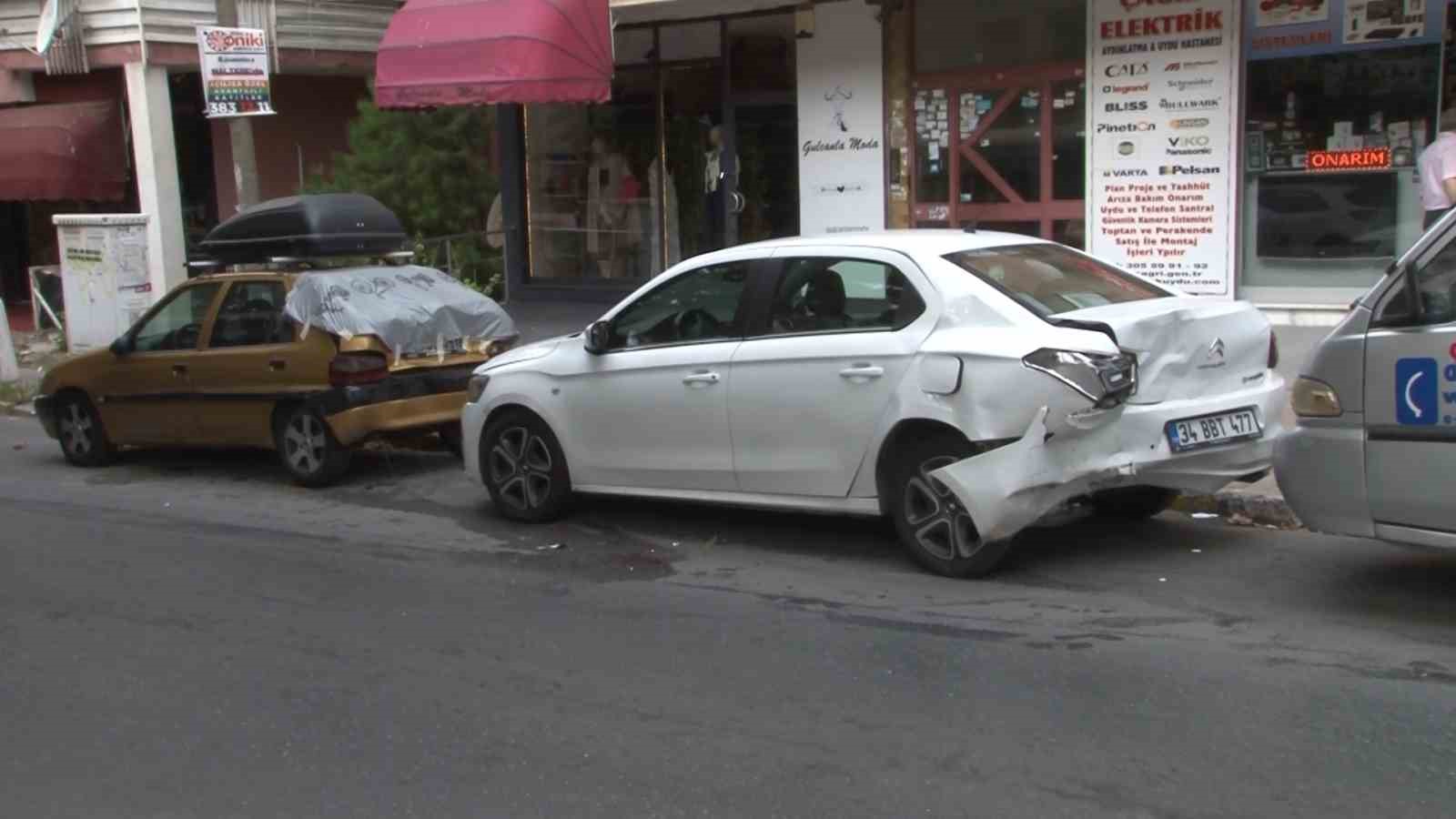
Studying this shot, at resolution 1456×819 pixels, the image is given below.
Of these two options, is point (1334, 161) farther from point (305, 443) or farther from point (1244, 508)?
point (305, 443)

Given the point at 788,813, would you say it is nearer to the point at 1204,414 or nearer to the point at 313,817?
the point at 313,817

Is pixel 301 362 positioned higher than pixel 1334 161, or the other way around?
pixel 1334 161

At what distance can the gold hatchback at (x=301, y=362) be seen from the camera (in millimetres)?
9812

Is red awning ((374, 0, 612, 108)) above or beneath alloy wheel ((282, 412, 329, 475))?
above

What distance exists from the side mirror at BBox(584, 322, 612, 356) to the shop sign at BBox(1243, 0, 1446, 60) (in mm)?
7128

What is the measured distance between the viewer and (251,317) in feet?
33.9

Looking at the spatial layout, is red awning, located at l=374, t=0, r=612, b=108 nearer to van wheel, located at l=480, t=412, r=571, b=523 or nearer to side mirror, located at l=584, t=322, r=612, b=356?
van wheel, located at l=480, t=412, r=571, b=523

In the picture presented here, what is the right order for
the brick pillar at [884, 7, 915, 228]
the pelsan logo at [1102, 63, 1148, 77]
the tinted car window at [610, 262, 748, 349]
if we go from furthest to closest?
the brick pillar at [884, 7, 915, 228] < the pelsan logo at [1102, 63, 1148, 77] < the tinted car window at [610, 262, 748, 349]

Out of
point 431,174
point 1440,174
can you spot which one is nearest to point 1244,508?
point 1440,174

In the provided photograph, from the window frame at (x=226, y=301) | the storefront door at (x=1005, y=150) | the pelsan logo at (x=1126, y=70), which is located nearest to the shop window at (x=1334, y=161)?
the pelsan logo at (x=1126, y=70)

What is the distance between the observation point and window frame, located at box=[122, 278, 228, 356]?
415 inches

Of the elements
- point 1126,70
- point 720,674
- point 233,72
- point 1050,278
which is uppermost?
point 233,72

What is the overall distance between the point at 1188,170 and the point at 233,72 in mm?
8217

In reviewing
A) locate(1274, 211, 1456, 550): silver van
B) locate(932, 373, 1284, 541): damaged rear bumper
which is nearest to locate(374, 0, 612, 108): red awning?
locate(932, 373, 1284, 541): damaged rear bumper
